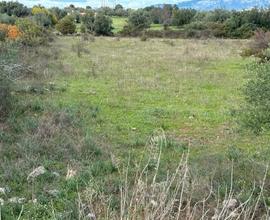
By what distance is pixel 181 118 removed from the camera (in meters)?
12.2

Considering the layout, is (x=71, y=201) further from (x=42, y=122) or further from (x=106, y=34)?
(x=106, y=34)

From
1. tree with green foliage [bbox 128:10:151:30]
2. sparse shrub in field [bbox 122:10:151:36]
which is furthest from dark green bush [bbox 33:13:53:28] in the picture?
tree with green foliage [bbox 128:10:151:30]

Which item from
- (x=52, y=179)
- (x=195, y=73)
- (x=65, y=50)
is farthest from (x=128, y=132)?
(x=65, y=50)

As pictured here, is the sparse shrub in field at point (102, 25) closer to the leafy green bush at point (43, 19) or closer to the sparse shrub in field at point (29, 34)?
the leafy green bush at point (43, 19)

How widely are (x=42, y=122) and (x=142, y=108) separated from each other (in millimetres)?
3715

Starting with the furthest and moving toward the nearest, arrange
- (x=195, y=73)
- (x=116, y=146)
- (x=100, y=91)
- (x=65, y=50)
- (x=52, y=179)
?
(x=65, y=50) → (x=195, y=73) → (x=100, y=91) → (x=116, y=146) → (x=52, y=179)

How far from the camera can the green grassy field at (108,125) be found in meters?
7.23

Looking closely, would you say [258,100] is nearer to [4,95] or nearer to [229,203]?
[229,203]

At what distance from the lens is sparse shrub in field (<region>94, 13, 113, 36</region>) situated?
44325mm

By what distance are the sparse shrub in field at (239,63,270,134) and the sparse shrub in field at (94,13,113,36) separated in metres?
Result: 37.4

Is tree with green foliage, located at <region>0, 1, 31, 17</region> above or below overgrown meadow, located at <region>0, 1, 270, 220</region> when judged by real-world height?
above

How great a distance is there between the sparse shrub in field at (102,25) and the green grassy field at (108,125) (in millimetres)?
22545

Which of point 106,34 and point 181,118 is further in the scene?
point 106,34

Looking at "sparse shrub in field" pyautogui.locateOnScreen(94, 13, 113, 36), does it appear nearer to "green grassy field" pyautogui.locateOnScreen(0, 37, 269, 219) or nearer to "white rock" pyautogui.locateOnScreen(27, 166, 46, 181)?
"green grassy field" pyautogui.locateOnScreen(0, 37, 269, 219)
